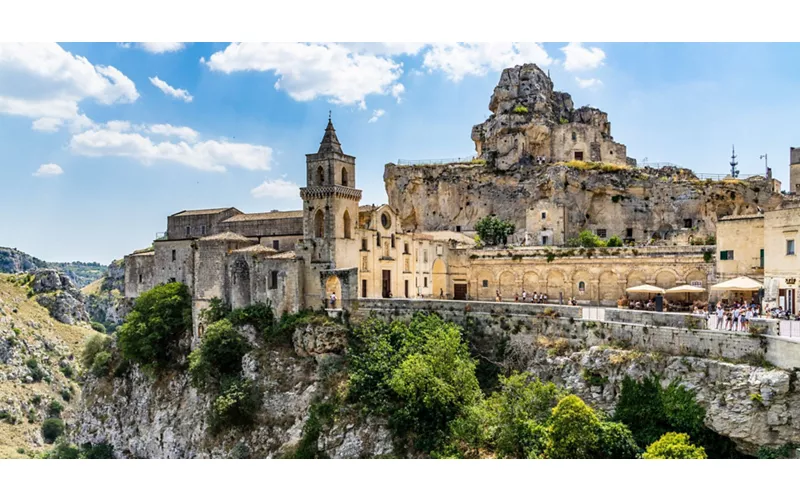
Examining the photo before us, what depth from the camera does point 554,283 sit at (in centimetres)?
4422

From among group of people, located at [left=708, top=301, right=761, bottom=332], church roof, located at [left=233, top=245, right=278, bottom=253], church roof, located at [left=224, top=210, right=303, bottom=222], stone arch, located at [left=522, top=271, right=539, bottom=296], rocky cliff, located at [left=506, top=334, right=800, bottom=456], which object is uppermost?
church roof, located at [left=224, top=210, right=303, bottom=222]

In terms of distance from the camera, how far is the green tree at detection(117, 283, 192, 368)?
4409 cm

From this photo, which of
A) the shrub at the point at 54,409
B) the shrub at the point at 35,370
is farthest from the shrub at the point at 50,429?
the shrub at the point at 35,370

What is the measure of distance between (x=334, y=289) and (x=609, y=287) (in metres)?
17.7

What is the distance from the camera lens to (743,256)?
110 ft

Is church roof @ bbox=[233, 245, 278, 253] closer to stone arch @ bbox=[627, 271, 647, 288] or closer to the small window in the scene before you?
the small window

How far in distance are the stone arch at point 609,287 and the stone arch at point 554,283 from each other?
2.63 metres

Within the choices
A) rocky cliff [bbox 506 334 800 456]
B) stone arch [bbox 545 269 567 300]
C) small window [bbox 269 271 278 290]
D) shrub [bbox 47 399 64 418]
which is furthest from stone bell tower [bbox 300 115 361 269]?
shrub [bbox 47 399 64 418]

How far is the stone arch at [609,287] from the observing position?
41.8 meters

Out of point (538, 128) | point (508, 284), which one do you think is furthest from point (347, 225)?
point (538, 128)

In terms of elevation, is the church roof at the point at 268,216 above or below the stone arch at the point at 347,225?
above

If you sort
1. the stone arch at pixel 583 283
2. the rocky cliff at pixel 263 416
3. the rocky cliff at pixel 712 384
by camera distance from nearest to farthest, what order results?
the rocky cliff at pixel 712 384
the rocky cliff at pixel 263 416
the stone arch at pixel 583 283

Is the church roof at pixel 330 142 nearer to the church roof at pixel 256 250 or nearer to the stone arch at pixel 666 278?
the church roof at pixel 256 250

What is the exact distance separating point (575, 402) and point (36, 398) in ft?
239
